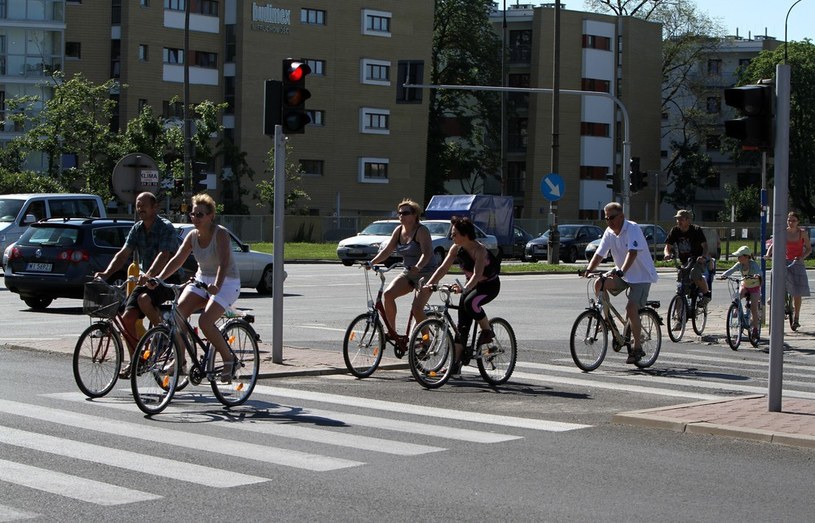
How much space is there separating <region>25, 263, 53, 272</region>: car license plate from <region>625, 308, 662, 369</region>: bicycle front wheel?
1087 centimetres

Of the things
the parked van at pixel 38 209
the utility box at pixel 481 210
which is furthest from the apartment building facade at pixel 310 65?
the parked van at pixel 38 209

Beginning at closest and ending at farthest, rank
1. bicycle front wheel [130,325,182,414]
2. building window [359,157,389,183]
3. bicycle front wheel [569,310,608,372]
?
1. bicycle front wheel [130,325,182,414]
2. bicycle front wheel [569,310,608,372]
3. building window [359,157,389,183]

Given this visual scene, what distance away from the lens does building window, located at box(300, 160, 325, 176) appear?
75188mm

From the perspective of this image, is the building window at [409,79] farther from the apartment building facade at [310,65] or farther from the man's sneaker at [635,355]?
the apartment building facade at [310,65]

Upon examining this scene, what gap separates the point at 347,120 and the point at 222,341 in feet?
216

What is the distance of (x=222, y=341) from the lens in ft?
Answer: 36.6

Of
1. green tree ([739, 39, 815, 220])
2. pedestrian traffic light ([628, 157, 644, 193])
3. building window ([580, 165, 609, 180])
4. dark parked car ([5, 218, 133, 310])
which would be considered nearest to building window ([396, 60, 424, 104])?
pedestrian traffic light ([628, 157, 644, 193])

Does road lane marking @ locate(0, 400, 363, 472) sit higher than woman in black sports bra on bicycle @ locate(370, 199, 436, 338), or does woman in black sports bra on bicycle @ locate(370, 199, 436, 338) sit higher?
woman in black sports bra on bicycle @ locate(370, 199, 436, 338)

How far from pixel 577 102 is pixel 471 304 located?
74.6 meters

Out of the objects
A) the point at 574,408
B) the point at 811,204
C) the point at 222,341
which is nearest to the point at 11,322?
the point at 222,341

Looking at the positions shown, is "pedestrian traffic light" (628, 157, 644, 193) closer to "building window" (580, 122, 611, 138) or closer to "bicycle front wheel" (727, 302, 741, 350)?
"bicycle front wheel" (727, 302, 741, 350)

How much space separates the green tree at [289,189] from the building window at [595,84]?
71.2ft

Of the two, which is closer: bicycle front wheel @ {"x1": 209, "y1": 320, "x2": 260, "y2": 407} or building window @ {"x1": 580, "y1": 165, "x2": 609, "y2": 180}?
bicycle front wheel @ {"x1": 209, "y1": 320, "x2": 260, "y2": 407}

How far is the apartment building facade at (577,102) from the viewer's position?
85.7m
